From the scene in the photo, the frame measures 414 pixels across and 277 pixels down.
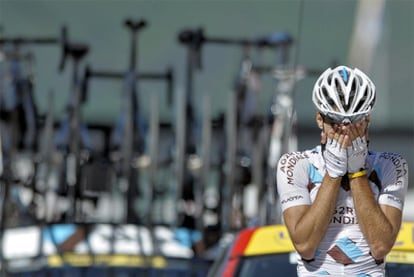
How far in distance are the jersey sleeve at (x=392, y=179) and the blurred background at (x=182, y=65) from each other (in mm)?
8044

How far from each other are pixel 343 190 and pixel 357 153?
0.60 feet

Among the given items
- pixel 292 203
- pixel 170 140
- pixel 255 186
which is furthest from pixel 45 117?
pixel 292 203

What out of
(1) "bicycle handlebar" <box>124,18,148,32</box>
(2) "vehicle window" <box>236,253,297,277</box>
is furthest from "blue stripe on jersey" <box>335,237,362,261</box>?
(1) "bicycle handlebar" <box>124,18,148,32</box>

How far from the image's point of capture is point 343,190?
11.4ft

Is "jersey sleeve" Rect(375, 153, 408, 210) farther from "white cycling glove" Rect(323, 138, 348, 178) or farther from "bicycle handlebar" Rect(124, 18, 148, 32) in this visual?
"bicycle handlebar" Rect(124, 18, 148, 32)

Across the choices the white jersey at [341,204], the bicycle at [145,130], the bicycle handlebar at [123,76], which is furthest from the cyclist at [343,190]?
the bicycle handlebar at [123,76]

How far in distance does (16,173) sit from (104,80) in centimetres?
167

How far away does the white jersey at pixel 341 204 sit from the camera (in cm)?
347

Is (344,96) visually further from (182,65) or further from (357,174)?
(182,65)

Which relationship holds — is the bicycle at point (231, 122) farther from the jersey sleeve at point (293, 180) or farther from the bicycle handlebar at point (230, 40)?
the jersey sleeve at point (293, 180)

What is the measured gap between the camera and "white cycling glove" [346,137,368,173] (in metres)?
3.34

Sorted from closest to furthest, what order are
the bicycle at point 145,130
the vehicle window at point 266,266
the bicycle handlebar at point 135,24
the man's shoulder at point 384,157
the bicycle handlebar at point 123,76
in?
the man's shoulder at point 384,157 < the vehicle window at point 266,266 < the bicycle at point 145,130 < the bicycle handlebar at point 135,24 < the bicycle handlebar at point 123,76

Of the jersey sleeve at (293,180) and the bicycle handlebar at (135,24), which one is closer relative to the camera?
the jersey sleeve at (293,180)

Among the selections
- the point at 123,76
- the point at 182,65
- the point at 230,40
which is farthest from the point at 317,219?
the point at 182,65
